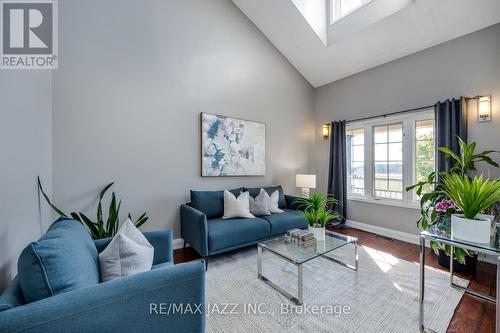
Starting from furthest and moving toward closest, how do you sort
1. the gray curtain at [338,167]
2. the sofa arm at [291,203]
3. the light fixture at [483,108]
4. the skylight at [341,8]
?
the gray curtain at [338,167], the sofa arm at [291,203], the skylight at [341,8], the light fixture at [483,108]

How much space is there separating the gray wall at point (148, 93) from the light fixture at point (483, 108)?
286cm

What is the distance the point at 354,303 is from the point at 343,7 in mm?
4018

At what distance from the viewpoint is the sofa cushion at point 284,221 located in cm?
295

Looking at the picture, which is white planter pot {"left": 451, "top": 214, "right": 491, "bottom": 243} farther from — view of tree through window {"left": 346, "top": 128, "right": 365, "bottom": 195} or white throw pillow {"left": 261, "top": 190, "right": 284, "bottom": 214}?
view of tree through window {"left": 346, "top": 128, "right": 365, "bottom": 195}

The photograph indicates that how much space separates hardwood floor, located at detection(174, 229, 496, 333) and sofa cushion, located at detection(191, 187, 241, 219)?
570mm

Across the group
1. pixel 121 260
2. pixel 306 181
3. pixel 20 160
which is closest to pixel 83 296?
pixel 121 260

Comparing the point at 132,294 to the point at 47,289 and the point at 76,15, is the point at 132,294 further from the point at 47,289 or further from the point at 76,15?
the point at 76,15

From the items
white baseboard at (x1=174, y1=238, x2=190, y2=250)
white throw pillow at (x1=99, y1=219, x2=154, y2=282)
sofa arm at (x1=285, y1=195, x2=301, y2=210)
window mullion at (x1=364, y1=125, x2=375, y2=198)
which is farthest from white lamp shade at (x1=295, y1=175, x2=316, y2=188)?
white throw pillow at (x1=99, y1=219, x2=154, y2=282)

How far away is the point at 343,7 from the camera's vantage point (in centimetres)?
342

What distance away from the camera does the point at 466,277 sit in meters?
2.27

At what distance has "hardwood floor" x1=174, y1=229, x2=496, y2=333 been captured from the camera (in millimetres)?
1595

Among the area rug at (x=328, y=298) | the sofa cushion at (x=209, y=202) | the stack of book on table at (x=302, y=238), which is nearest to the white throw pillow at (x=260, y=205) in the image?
the sofa cushion at (x=209, y=202)

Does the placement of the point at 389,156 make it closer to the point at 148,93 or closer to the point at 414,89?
the point at 414,89

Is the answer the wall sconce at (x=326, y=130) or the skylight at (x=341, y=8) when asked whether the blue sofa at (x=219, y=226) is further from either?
the skylight at (x=341, y=8)
